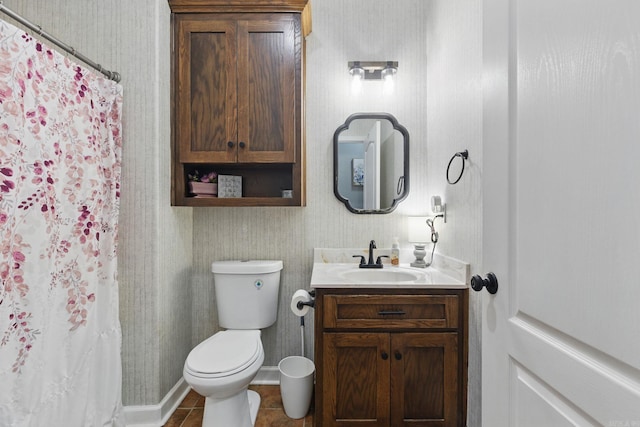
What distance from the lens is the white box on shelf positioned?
186 centimetres

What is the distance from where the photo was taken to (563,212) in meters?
0.60

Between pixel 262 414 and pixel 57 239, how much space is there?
1383 mm

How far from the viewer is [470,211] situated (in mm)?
1405

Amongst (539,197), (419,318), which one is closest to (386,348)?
(419,318)

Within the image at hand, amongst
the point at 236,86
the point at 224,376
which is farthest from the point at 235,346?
the point at 236,86

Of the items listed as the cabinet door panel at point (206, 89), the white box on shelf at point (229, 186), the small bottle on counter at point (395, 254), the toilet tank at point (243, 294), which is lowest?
the toilet tank at point (243, 294)

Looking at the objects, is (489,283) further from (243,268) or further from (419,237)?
(243,268)

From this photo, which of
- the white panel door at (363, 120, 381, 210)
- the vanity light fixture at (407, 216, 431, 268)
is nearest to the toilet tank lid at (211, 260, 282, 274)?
the white panel door at (363, 120, 381, 210)

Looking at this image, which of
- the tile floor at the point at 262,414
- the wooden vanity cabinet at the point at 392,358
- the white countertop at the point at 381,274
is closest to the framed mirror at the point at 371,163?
the white countertop at the point at 381,274

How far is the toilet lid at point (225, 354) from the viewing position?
4.34 feet

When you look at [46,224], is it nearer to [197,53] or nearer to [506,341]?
[197,53]

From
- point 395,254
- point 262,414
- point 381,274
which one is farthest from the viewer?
point 395,254

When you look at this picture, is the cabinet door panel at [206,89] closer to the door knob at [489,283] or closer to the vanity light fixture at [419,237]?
the vanity light fixture at [419,237]

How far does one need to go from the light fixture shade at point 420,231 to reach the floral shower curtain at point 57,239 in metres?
1.70
